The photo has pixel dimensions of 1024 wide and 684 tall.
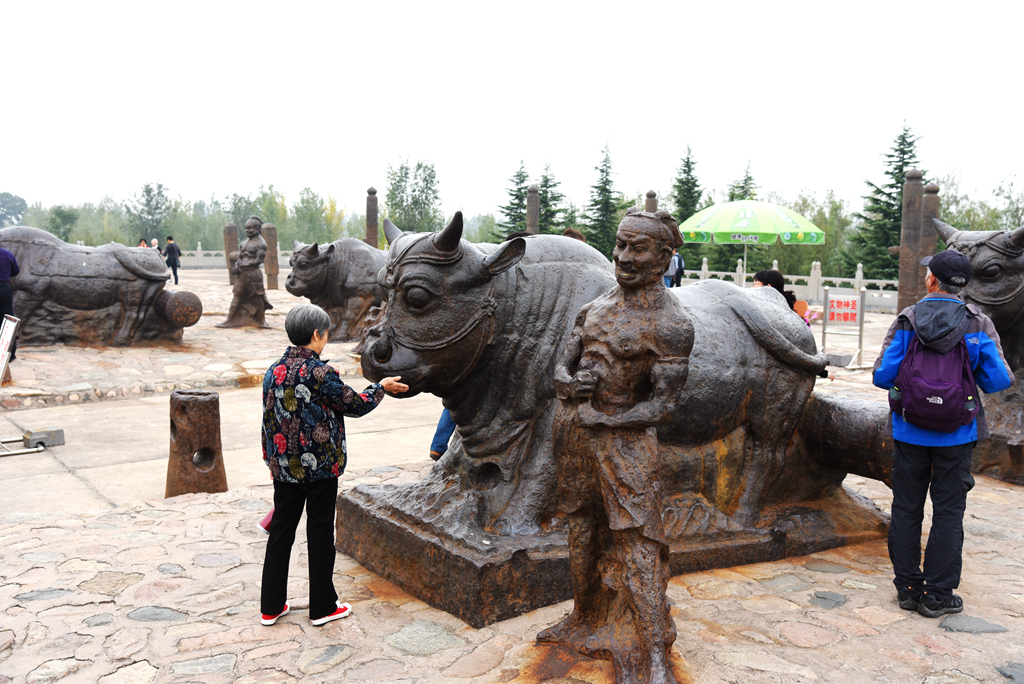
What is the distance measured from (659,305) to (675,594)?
168cm

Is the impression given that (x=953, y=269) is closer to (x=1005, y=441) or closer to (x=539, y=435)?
(x=539, y=435)

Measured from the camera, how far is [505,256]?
402 centimetres

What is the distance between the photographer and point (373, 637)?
3631 mm

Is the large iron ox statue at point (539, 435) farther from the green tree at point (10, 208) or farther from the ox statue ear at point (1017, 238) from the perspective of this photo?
the green tree at point (10, 208)

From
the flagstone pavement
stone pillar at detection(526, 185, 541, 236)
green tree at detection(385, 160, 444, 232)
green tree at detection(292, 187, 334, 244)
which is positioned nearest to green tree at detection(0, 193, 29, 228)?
green tree at detection(292, 187, 334, 244)

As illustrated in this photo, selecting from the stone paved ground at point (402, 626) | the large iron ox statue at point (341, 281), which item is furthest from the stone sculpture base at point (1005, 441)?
the large iron ox statue at point (341, 281)

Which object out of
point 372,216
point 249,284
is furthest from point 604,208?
point 249,284

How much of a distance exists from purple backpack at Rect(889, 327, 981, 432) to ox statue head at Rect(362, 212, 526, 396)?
193 cm

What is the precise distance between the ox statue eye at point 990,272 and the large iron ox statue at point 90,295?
10222 mm

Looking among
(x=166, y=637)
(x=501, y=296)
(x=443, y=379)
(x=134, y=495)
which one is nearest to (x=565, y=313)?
(x=501, y=296)

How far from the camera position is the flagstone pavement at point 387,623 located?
10.8 ft

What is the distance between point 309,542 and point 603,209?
83.9 ft

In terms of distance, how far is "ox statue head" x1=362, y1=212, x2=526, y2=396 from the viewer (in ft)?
13.0

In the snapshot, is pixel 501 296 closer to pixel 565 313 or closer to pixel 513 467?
pixel 565 313
